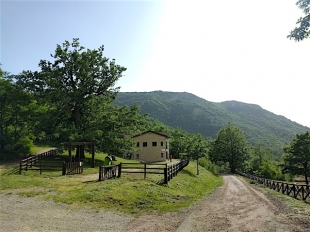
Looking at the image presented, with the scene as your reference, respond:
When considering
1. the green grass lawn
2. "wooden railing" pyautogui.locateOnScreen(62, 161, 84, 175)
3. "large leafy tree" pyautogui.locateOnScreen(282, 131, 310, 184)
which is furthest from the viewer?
"large leafy tree" pyautogui.locateOnScreen(282, 131, 310, 184)

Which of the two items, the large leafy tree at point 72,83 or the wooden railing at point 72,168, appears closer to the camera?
Result: the wooden railing at point 72,168

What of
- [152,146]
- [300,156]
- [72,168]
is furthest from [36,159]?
[300,156]

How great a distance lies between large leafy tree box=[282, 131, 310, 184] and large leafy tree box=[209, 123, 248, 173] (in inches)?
809

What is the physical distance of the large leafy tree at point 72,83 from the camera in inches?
1173

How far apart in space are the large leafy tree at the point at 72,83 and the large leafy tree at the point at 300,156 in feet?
144

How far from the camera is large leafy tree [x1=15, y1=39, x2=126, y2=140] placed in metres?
29.8

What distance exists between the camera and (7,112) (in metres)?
31.8

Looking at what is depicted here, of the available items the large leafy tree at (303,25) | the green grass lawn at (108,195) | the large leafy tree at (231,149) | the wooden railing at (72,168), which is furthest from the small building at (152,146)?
the large leafy tree at (303,25)

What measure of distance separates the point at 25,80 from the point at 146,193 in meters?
25.2

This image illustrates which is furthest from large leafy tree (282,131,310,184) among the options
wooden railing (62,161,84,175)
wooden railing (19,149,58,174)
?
wooden railing (19,149,58,174)

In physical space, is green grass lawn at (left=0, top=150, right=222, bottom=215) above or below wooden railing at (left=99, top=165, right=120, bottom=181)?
below

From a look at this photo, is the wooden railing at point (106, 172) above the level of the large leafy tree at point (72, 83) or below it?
below

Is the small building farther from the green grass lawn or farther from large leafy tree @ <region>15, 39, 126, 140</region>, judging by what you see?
the green grass lawn

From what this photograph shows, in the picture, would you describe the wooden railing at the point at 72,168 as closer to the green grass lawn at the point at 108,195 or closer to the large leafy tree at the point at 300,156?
the green grass lawn at the point at 108,195
